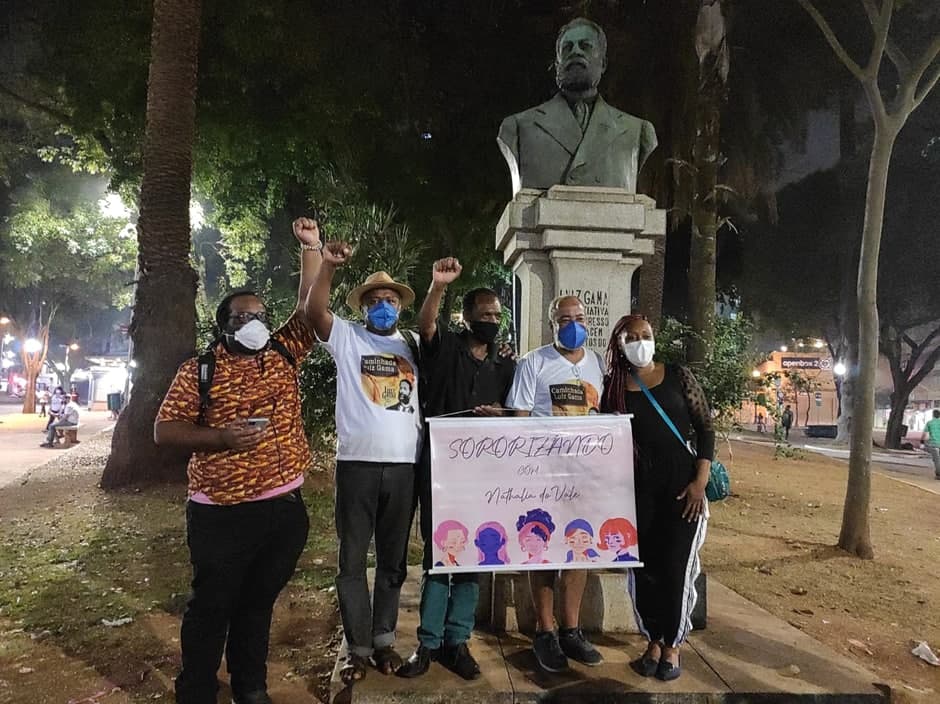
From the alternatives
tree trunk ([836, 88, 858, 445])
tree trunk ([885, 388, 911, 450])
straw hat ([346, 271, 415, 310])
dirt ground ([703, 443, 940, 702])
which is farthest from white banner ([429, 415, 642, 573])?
tree trunk ([885, 388, 911, 450])

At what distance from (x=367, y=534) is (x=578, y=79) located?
3.31 metres

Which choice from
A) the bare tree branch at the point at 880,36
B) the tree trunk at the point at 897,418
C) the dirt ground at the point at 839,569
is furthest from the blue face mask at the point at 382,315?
the tree trunk at the point at 897,418

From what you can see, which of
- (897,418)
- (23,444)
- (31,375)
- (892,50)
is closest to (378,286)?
(892,50)

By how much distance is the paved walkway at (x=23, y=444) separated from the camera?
42.2ft

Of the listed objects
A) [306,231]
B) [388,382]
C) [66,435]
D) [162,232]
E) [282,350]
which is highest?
[162,232]

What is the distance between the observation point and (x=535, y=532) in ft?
11.5

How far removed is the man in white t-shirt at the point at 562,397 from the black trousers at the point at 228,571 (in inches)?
49.6

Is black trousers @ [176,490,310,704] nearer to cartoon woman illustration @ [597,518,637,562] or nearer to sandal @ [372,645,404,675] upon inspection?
sandal @ [372,645,404,675]

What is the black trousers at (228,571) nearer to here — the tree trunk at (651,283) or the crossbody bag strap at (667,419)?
the crossbody bag strap at (667,419)

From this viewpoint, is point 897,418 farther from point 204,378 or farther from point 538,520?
point 204,378

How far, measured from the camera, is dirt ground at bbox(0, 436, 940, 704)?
4.24 metres

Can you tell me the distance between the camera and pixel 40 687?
3.97m

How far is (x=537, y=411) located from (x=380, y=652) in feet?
4.80

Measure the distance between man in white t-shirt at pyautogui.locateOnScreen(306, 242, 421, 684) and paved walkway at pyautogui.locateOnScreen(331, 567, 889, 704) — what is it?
237 mm
